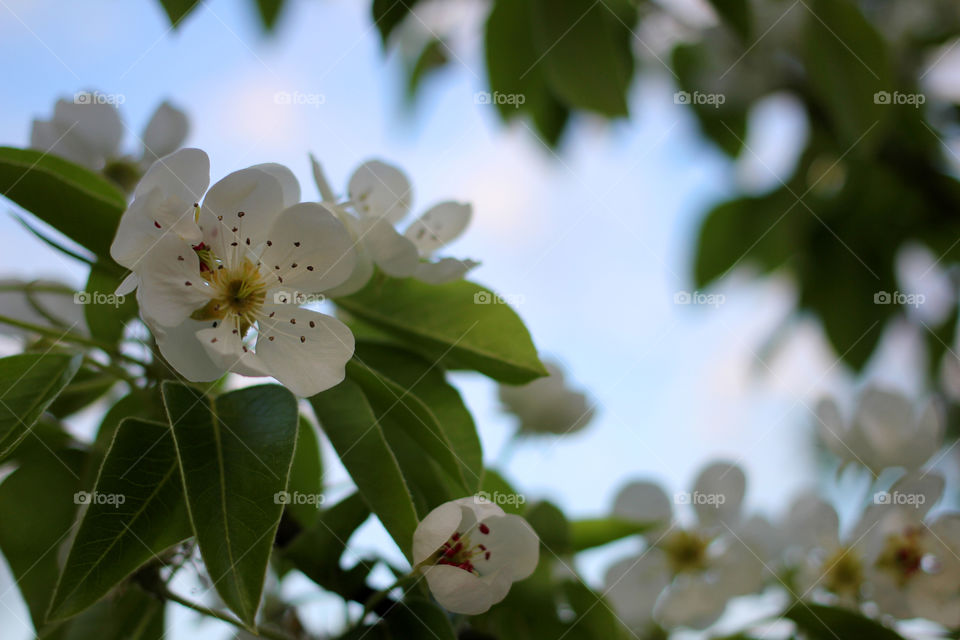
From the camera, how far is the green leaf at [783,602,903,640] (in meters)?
0.99

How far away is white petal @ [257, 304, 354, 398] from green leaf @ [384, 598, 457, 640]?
0.90 feet

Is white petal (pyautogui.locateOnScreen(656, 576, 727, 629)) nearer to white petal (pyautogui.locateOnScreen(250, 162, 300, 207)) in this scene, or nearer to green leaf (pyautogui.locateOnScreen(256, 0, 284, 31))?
white petal (pyautogui.locateOnScreen(250, 162, 300, 207))

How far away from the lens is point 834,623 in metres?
1.02

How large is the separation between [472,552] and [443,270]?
1.01 ft

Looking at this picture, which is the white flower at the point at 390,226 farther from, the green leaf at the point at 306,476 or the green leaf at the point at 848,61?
the green leaf at the point at 848,61

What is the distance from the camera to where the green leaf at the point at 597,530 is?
1.20 metres

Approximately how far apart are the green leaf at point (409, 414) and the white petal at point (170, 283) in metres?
0.17

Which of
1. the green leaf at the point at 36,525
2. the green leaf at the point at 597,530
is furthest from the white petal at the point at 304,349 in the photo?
the green leaf at the point at 597,530

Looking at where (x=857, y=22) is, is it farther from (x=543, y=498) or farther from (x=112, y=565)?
(x=112, y=565)

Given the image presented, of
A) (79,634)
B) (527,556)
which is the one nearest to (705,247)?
(527,556)

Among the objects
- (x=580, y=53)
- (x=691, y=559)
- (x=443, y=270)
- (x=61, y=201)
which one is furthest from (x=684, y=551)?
(x=61, y=201)

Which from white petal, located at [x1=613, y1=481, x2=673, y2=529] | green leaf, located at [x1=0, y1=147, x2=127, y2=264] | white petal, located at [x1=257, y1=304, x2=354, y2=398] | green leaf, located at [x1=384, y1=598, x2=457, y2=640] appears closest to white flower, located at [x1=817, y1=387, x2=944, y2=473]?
white petal, located at [x1=613, y1=481, x2=673, y2=529]

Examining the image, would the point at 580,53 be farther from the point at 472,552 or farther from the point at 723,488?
the point at 472,552

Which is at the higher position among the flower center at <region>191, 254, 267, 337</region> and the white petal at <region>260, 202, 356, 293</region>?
the white petal at <region>260, 202, 356, 293</region>
